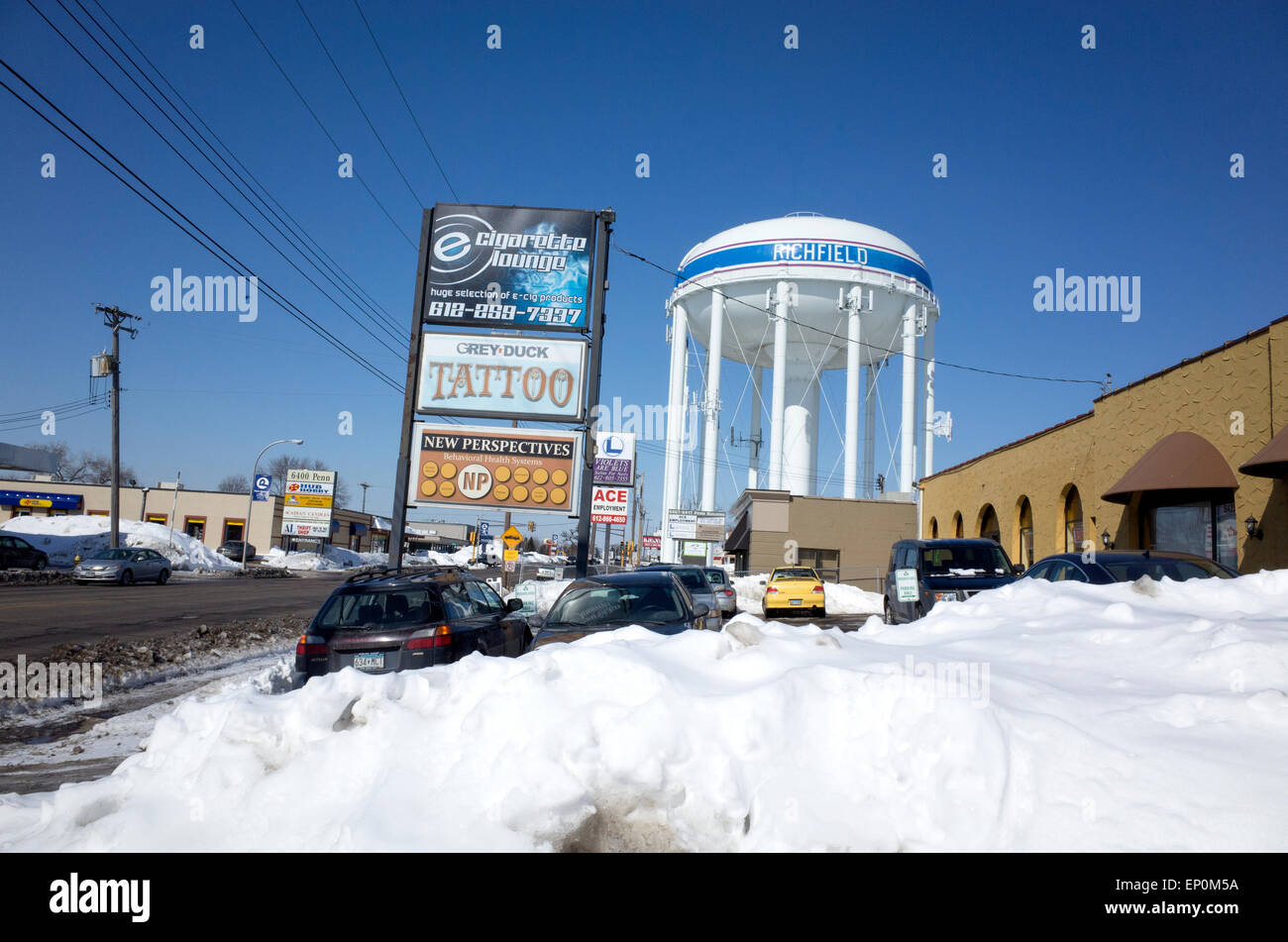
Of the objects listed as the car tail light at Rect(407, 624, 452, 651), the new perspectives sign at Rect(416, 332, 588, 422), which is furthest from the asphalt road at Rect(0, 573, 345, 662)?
the car tail light at Rect(407, 624, 452, 651)

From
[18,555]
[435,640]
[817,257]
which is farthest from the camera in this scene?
[817,257]

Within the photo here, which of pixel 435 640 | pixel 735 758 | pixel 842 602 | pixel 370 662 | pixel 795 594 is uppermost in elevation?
pixel 735 758

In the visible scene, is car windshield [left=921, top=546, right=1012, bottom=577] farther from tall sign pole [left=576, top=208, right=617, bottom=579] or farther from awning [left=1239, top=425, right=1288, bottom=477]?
tall sign pole [left=576, top=208, right=617, bottom=579]

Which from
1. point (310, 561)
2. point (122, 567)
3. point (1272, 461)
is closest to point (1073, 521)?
point (1272, 461)

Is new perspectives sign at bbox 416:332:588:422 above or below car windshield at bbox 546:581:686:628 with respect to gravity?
above

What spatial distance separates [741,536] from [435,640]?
42.9 meters

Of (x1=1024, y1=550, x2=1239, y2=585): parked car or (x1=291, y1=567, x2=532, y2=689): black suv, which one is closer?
(x1=291, y1=567, x2=532, y2=689): black suv

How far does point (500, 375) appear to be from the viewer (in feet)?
58.5

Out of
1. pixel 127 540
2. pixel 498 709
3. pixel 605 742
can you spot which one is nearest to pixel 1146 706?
pixel 605 742

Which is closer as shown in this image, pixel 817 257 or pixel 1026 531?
pixel 1026 531

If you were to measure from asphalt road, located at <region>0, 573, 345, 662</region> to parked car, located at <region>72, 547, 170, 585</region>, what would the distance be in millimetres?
575

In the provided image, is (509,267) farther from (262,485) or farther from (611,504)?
(262,485)

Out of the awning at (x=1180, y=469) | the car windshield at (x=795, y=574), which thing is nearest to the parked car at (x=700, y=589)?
the car windshield at (x=795, y=574)

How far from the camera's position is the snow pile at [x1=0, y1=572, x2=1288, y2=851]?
3129mm
